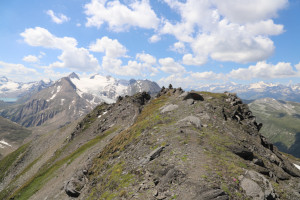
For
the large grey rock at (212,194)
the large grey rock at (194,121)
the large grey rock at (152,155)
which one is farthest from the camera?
the large grey rock at (194,121)

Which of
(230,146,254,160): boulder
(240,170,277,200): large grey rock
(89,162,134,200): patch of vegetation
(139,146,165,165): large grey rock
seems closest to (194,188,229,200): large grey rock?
(240,170,277,200): large grey rock

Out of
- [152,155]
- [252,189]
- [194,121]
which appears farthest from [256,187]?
[194,121]

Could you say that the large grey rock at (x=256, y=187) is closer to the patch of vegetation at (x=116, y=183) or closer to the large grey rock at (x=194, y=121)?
the patch of vegetation at (x=116, y=183)

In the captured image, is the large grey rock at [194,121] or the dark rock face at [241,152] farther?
the large grey rock at [194,121]

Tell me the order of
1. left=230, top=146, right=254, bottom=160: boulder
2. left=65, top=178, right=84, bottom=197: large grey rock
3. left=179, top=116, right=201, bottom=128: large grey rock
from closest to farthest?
left=230, top=146, right=254, bottom=160: boulder
left=65, top=178, right=84, bottom=197: large grey rock
left=179, top=116, right=201, bottom=128: large grey rock

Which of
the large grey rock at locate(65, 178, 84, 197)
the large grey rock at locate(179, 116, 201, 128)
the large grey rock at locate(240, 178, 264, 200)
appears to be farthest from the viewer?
the large grey rock at locate(179, 116, 201, 128)

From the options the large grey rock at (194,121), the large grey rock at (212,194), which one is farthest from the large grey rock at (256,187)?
the large grey rock at (194,121)

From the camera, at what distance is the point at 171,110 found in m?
39.6

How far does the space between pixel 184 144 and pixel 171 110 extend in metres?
17.5

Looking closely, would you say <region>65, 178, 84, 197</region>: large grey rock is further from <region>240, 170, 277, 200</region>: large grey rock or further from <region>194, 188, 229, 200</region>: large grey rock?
<region>240, 170, 277, 200</region>: large grey rock

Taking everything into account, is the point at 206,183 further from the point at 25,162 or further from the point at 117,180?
the point at 25,162

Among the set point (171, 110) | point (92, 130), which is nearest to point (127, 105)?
point (92, 130)

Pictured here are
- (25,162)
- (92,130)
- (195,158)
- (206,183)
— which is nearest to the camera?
(206,183)

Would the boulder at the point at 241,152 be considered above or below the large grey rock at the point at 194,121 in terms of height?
below
